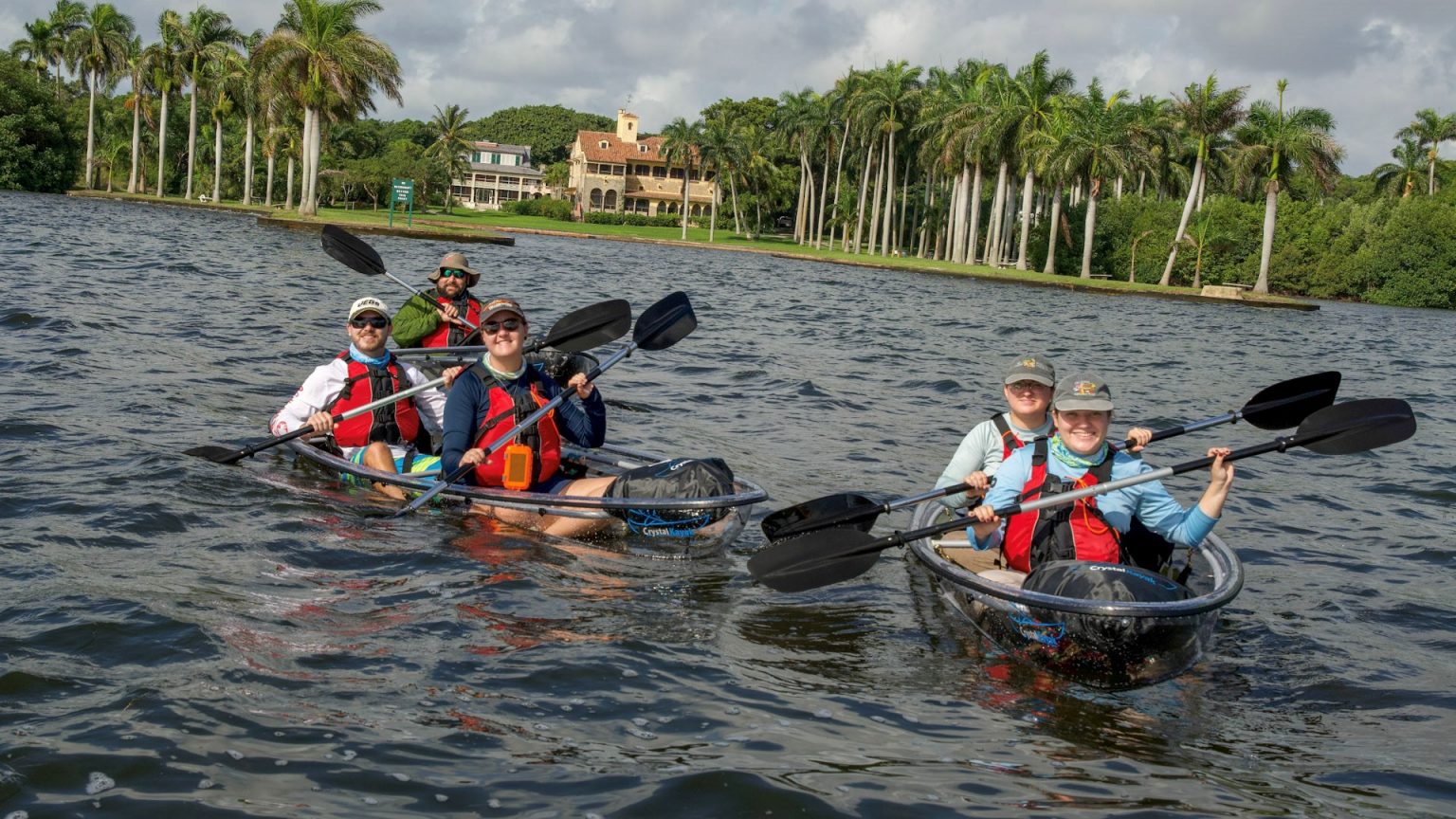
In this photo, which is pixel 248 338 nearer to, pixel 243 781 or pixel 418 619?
pixel 418 619

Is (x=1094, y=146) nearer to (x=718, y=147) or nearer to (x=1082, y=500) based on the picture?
(x=718, y=147)

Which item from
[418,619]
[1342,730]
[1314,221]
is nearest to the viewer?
[1342,730]

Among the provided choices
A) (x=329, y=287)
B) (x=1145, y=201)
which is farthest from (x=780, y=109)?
(x=329, y=287)

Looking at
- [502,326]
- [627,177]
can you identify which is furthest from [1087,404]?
[627,177]

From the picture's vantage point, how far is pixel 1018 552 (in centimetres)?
657

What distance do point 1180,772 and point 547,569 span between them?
142 inches

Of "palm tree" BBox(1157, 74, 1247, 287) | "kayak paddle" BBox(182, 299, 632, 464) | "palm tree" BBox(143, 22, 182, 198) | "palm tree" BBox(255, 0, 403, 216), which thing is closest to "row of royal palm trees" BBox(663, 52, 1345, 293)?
"palm tree" BBox(1157, 74, 1247, 287)

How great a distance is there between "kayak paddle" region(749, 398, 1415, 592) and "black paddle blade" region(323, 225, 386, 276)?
6669 millimetres

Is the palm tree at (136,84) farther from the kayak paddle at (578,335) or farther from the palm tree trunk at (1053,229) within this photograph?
the kayak paddle at (578,335)

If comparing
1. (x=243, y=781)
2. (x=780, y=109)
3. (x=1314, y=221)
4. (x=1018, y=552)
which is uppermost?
(x=780, y=109)

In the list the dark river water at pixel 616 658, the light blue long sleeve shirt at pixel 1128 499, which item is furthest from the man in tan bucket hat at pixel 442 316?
the light blue long sleeve shirt at pixel 1128 499

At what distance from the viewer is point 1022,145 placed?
56.9 meters

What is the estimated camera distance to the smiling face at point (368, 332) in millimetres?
8680

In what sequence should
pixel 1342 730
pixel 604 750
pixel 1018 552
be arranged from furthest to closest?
pixel 1018 552
pixel 1342 730
pixel 604 750
